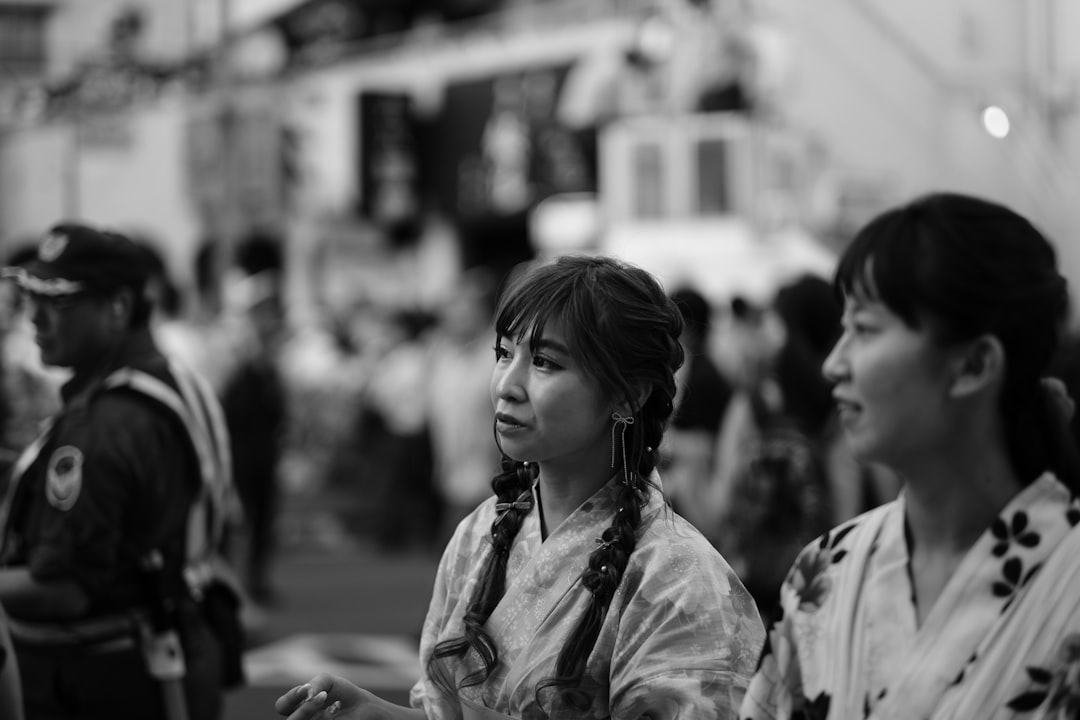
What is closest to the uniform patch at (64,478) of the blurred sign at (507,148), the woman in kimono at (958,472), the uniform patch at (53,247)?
the uniform patch at (53,247)

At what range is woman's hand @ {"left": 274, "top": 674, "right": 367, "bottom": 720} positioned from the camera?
220cm

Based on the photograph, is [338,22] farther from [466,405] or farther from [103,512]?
[103,512]

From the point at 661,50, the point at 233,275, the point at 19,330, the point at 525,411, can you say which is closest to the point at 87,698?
the point at 525,411

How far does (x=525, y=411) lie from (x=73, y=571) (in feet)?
4.68

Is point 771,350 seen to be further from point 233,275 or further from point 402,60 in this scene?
point 402,60

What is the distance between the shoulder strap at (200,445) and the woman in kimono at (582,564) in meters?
1.28

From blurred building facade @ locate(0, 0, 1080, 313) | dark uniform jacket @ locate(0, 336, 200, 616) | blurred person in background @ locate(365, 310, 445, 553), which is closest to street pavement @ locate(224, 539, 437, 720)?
blurred person in background @ locate(365, 310, 445, 553)

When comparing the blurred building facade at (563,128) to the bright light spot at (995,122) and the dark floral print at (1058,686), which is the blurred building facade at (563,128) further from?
the dark floral print at (1058,686)

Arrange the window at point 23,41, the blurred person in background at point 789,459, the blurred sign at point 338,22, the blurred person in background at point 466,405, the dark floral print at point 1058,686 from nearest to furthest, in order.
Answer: the dark floral print at point 1058,686 → the blurred person in background at point 789,459 → the blurred person in background at point 466,405 → the window at point 23,41 → the blurred sign at point 338,22

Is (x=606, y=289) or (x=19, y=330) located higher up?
(x=606, y=289)

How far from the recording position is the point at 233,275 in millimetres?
14516

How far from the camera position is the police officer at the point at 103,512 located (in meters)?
3.33

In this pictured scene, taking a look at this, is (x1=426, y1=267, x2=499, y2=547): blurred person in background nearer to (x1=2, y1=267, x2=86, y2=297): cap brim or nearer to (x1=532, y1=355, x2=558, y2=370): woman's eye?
(x1=2, y1=267, x2=86, y2=297): cap brim

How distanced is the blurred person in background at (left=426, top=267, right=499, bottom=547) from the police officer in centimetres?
403
